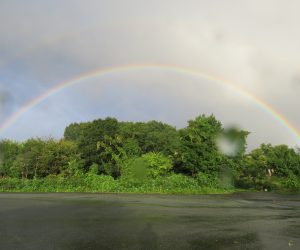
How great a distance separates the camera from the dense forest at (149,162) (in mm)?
44562

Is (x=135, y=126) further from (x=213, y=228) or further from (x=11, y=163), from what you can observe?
(x=213, y=228)

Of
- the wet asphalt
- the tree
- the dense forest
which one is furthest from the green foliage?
the wet asphalt

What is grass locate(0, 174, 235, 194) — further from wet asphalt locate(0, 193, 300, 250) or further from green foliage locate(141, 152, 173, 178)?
wet asphalt locate(0, 193, 300, 250)

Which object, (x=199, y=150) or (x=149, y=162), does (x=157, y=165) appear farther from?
(x=199, y=150)

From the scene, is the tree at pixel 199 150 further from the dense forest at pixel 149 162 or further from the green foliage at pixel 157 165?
the green foliage at pixel 157 165

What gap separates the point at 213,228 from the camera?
11961 mm

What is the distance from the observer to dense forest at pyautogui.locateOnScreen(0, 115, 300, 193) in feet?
146

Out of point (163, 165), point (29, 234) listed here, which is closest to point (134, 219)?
point (29, 234)

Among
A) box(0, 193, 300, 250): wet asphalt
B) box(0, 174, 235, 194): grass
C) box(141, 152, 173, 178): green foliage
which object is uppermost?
box(141, 152, 173, 178): green foliage

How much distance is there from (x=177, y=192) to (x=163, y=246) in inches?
1285

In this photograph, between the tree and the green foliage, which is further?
the tree

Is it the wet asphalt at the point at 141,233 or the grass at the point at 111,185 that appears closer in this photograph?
the wet asphalt at the point at 141,233

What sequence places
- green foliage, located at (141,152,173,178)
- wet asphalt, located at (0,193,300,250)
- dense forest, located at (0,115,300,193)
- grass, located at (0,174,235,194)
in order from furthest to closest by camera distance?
green foliage, located at (141,152,173,178), dense forest, located at (0,115,300,193), grass, located at (0,174,235,194), wet asphalt, located at (0,193,300,250)

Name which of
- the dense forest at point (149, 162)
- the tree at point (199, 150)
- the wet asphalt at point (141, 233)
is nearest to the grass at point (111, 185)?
the dense forest at point (149, 162)
